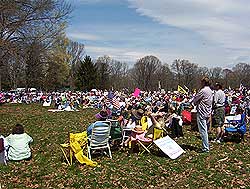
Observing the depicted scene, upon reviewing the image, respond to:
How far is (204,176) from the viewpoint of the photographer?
7758 millimetres

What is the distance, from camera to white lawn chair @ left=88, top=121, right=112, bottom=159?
9.35 meters

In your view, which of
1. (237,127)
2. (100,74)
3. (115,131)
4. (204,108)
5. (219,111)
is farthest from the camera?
(100,74)

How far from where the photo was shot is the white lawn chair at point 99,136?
9352mm

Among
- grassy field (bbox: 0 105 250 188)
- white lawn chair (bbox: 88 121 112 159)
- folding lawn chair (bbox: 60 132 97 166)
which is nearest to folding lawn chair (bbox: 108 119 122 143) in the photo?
grassy field (bbox: 0 105 250 188)

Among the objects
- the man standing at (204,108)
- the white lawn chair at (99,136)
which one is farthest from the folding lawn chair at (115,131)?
the man standing at (204,108)

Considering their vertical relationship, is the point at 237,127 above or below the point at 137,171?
above

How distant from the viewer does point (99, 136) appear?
31.1 feet

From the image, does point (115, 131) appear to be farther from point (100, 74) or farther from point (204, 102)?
point (100, 74)

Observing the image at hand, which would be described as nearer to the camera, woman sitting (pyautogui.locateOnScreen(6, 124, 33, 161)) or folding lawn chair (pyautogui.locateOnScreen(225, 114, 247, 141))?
woman sitting (pyautogui.locateOnScreen(6, 124, 33, 161))

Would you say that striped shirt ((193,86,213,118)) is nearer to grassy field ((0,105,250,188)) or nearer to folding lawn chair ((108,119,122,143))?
grassy field ((0,105,250,188))

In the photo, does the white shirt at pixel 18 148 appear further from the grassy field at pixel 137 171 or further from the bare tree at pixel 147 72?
the bare tree at pixel 147 72

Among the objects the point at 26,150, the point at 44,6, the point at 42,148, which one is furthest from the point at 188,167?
the point at 44,6

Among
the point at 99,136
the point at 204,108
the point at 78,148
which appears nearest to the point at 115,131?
the point at 99,136

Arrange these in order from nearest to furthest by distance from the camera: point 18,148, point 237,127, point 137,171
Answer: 1. point 137,171
2. point 18,148
3. point 237,127
